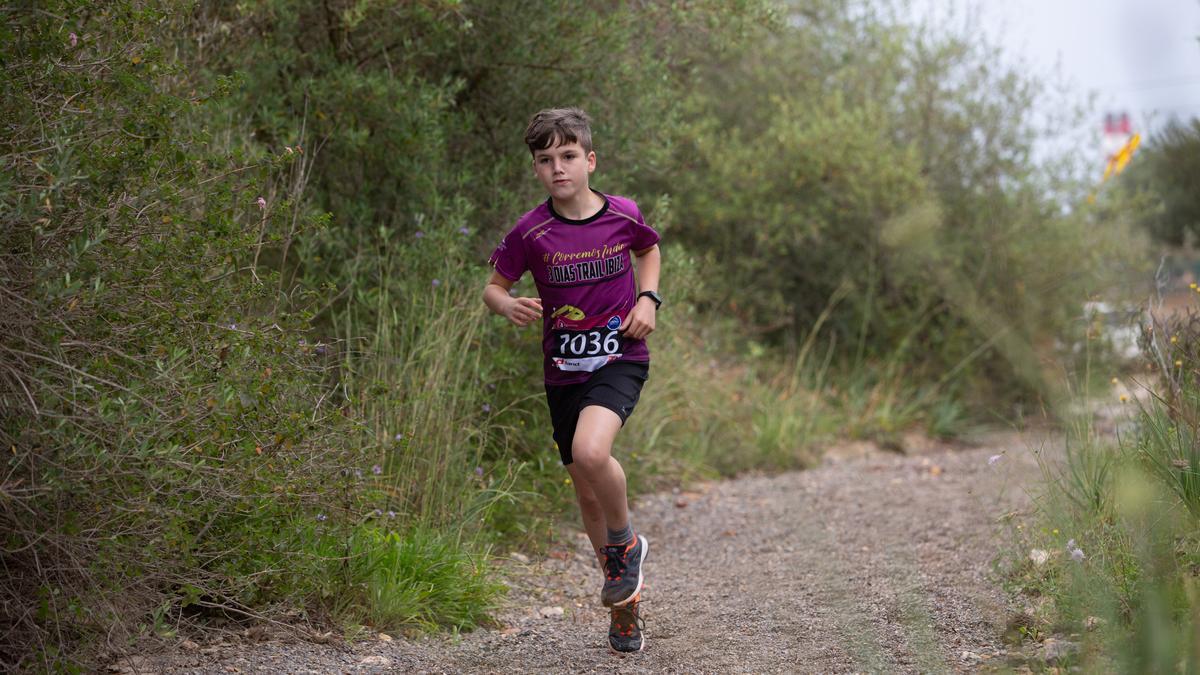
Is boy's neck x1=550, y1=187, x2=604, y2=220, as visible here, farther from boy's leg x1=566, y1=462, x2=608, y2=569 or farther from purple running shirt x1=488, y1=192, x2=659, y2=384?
boy's leg x1=566, y1=462, x2=608, y2=569

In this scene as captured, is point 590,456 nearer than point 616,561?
Yes

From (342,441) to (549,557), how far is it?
1.80m

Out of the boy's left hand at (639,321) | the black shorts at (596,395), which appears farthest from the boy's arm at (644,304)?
the black shorts at (596,395)

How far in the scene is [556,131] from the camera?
396 centimetres

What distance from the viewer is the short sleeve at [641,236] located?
4168 millimetres

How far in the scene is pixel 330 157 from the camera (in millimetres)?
5758

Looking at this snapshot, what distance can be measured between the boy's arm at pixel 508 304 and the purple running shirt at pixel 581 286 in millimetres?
115

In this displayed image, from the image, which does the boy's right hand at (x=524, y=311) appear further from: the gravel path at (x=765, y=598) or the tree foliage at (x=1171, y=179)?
the tree foliage at (x=1171, y=179)

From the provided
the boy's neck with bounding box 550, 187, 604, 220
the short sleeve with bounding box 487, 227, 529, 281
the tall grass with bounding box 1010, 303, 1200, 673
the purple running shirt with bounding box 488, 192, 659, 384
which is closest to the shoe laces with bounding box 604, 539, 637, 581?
the purple running shirt with bounding box 488, 192, 659, 384

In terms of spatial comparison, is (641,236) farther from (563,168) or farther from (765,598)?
(765,598)

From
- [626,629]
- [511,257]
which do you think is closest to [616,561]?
[626,629]

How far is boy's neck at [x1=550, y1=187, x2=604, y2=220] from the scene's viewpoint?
13.5 feet

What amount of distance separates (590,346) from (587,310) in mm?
125

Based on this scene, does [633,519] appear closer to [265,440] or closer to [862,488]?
[862,488]
